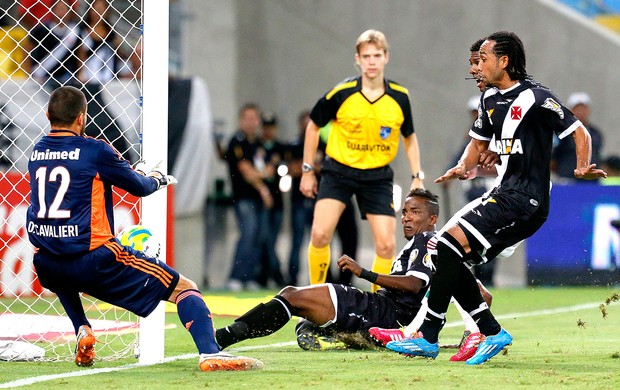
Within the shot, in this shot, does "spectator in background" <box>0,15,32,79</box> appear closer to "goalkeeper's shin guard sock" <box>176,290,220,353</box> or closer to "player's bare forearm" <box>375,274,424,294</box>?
"player's bare forearm" <box>375,274,424,294</box>

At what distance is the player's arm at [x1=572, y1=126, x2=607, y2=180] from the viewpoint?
6133 millimetres

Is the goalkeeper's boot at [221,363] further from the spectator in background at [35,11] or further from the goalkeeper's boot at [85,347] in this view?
the spectator in background at [35,11]

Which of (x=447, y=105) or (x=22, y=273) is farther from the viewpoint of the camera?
(x=447, y=105)

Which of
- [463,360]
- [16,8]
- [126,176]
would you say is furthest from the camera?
[16,8]

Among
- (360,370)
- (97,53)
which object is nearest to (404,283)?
(360,370)

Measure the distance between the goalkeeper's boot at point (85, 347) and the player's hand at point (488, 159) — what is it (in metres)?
2.57

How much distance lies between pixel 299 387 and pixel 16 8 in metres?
11.1

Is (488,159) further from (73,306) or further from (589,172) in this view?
(73,306)

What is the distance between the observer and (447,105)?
18.5 metres

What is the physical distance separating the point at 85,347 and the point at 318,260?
11.4 feet

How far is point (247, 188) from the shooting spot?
1543cm

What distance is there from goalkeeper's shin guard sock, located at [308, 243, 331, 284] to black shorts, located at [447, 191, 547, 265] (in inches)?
126

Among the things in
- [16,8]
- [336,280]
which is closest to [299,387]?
[336,280]

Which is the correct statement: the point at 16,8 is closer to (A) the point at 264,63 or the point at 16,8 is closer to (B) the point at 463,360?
(A) the point at 264,63
